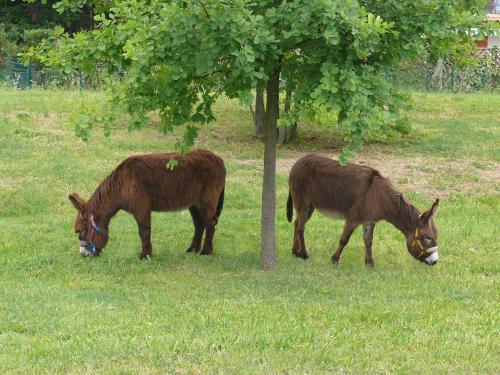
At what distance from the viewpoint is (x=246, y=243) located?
38.3 ft

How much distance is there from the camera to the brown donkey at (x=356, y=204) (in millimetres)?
10055

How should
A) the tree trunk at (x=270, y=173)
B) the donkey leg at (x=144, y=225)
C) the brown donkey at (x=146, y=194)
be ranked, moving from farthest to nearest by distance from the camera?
the donkey leg at (x=144, y=225) → the brown donkey at (x=146, y=194) → the tree trunk at (x=270, y=173)

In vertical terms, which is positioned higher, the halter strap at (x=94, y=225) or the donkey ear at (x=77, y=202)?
the donkey ear at (x=77, y=202)

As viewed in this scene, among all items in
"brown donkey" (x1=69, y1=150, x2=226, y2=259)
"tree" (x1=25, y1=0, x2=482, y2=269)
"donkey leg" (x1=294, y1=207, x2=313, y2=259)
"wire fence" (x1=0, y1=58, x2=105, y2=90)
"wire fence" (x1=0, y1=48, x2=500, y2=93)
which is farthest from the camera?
"wire fence" (x1=0, y1=48, x2=500, y2=93)

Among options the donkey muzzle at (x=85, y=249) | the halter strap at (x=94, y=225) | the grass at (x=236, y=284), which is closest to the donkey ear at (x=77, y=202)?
the halter strap at (x=94, y=225)

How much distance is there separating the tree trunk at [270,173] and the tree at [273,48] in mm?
88

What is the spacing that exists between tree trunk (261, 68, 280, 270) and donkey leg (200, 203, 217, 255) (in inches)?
43.2

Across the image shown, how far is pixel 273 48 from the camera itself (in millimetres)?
8227

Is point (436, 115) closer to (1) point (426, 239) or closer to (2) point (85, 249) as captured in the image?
(1) point (426, 239)

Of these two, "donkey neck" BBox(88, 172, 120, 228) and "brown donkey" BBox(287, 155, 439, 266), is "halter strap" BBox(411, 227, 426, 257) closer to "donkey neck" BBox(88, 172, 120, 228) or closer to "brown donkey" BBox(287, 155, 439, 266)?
"brown donkey" BBox(287, 155, 439, 266)

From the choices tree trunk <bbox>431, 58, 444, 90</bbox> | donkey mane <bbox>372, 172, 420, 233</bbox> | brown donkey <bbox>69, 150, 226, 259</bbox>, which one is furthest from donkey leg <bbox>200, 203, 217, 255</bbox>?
tree trunk <bbox>431, 58, 444, 90</bbox>

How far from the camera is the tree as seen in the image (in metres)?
7.89

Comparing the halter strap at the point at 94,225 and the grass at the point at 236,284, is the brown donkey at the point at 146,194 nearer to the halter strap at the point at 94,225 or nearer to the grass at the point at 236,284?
the halter strap at the point at 94,225

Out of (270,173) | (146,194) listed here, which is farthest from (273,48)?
(146,194)
